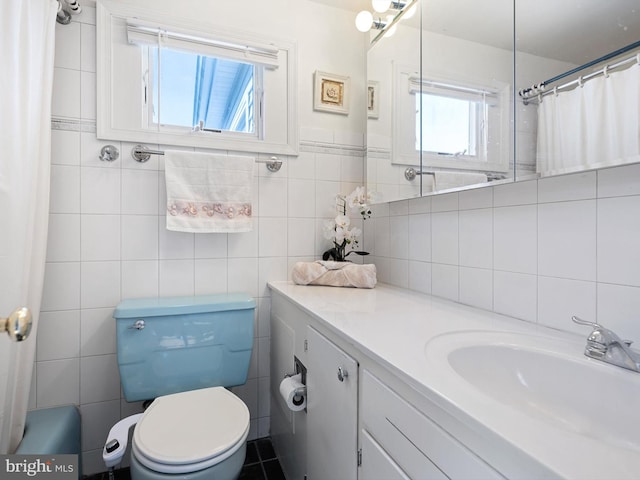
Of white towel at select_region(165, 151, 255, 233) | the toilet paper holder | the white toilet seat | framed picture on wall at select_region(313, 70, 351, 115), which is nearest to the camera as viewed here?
the white toilet seat

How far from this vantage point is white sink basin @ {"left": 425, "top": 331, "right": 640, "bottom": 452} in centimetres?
61

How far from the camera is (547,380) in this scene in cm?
73

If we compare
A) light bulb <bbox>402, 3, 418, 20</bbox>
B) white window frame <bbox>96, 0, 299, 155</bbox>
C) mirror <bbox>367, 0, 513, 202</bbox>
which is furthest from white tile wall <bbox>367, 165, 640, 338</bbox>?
white window frame <bbox>96, 0, 299, 155</bbox>

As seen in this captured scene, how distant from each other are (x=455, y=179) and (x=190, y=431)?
1202mm

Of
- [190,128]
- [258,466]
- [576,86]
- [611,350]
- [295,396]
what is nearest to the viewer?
[611,350]

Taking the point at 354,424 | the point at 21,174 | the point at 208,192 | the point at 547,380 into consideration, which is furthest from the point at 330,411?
the point at 21,174

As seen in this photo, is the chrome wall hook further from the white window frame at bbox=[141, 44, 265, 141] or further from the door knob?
the door knob

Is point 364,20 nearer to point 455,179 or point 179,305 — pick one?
point 455,179

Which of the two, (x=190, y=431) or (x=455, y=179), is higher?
(x=455, y=179)

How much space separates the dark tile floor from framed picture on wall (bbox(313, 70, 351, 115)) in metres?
1.74

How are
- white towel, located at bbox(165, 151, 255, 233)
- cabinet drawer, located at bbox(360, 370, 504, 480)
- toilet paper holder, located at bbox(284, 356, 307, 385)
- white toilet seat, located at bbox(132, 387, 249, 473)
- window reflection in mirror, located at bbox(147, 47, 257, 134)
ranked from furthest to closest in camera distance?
window reflection in mirror, located at bbox(147, 47, 257, 134), white towel, located at bbox(165, 151, 255, 233), toilet paper holder, located at bbox(284, 356, 307, 385), white toilet seat, located at bbox(132, 387, 249, 473), cabinet drawer, located at bbox(360, 370, 504, 480)

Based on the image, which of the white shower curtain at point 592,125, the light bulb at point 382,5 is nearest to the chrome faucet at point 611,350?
the white shower curtain at point 592,125

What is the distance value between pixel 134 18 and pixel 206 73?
36cm

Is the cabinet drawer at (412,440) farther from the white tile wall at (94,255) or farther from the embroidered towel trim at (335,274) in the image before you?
the white tile wall at (94,255)
